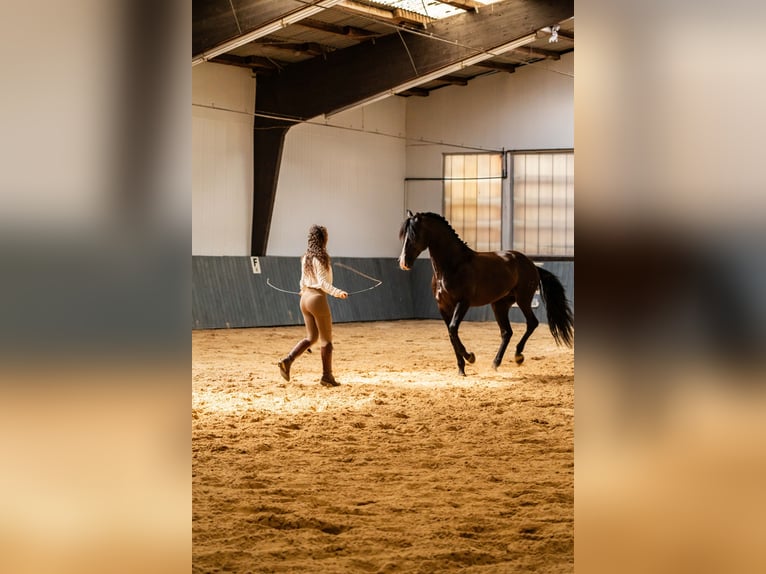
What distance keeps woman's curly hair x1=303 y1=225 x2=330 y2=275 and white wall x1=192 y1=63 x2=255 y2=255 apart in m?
8.24

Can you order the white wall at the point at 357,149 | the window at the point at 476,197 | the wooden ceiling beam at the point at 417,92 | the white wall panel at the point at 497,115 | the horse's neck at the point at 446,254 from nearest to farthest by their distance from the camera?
the horse's neck at the point at 446,254, the white wall at the point at 357,149, the white wall panel at the point at 497,115, the window at the point at 476,197, the wooden ceiling beam at the point at 417,92

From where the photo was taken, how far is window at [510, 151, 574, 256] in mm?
20203

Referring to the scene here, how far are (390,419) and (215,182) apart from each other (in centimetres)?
1110

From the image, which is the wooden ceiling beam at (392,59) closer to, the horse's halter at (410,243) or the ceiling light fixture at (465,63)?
the ceiling light fixture at (465,63)

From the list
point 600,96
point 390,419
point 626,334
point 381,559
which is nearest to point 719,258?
point 626,334

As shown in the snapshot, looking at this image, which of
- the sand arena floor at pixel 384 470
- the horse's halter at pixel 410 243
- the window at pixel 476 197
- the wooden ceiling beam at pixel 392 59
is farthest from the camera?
Answer: the window at pixel 476 197

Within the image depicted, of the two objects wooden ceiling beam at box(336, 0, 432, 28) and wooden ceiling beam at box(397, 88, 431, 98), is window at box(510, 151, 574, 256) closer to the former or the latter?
wooden ceiling beam at box(397, 88, 431, 98)

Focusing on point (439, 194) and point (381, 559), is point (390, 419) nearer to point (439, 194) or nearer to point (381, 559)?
point (381, 559)

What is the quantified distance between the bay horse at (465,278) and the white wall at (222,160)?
7.30 m

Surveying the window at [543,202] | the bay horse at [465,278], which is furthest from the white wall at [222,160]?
the bay horse at [465,278]

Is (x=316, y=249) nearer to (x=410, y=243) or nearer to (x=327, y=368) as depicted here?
(x=327, y=368)

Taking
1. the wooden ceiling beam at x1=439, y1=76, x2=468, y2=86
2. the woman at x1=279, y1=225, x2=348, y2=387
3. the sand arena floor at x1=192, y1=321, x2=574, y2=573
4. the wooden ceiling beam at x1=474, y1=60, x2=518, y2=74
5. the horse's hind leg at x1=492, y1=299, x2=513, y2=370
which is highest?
the wooden ceiling beam at x1=474, y1=60, x2=518, y2=74

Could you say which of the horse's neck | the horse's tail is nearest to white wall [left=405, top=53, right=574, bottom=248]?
the horse's tail

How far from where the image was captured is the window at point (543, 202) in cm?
2020
